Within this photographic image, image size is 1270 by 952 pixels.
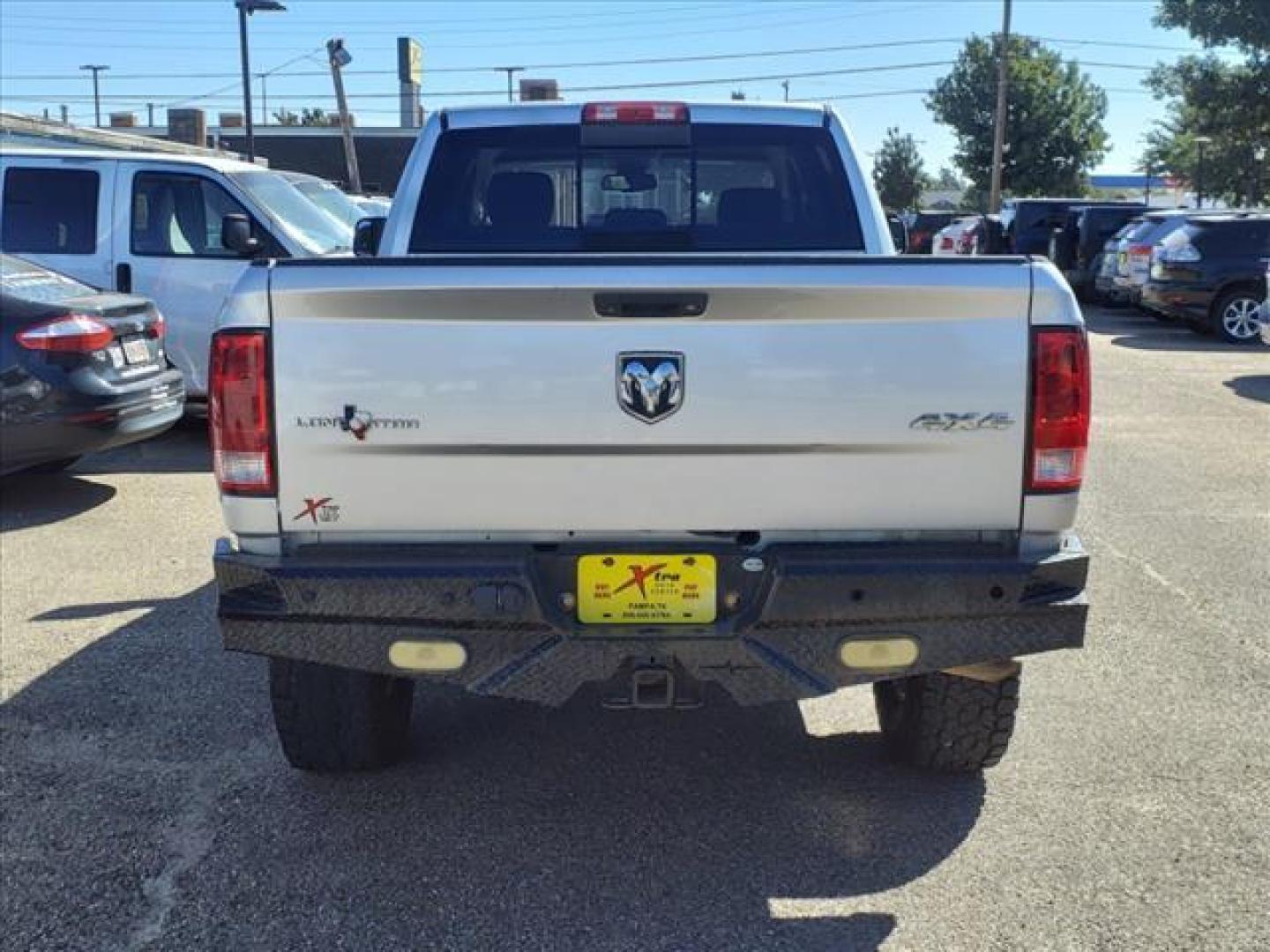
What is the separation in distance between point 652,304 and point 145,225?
7.29m

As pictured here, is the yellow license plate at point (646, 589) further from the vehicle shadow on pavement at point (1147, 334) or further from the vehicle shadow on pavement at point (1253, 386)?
the vehicle shadow on pavement at point (1147, 334)

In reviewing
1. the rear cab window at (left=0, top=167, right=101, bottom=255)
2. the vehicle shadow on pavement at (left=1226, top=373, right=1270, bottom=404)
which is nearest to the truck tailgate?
the rear cab window at (left=0, top=167, right=101, bottom=255)

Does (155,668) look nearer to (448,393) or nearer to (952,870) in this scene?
(448,393)

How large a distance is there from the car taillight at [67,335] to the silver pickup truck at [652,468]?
4510mm

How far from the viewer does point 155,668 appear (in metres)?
4.77

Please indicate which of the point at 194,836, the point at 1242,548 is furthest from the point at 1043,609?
the point at 1242,548

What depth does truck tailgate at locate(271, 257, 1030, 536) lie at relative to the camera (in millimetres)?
2957

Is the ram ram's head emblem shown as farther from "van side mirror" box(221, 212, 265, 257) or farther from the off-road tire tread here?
"van side mirror" box(221, 212, 265, 257)

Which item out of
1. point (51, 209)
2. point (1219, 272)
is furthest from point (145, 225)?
point (1219, 272)

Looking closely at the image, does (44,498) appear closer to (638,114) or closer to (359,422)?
(638,114)

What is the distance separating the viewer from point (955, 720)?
3699 millimetres

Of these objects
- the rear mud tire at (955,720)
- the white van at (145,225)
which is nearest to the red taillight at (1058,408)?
the rear mud tire at (955,720)

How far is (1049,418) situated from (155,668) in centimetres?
345

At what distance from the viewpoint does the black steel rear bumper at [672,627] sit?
9.84 ft
